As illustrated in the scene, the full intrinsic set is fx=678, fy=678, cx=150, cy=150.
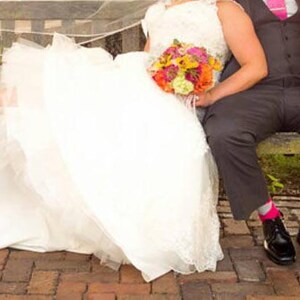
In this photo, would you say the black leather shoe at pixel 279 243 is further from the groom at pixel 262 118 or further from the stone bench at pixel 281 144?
the stone bench at pixel 281 144

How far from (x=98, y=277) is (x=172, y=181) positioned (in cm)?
60

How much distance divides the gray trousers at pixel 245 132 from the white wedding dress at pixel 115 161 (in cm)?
10

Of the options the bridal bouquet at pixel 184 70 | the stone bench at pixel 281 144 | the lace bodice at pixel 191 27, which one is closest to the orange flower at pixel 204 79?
the bridal bouquet at pixel 184 70

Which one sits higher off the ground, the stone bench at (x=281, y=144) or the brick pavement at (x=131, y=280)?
the stone bench at (x=281, y=144)

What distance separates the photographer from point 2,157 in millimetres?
3436

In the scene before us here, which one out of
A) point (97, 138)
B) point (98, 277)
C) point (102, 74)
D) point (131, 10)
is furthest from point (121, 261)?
point (131, 10)

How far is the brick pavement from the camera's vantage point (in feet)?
10.4

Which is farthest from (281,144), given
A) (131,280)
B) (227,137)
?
(131,280)

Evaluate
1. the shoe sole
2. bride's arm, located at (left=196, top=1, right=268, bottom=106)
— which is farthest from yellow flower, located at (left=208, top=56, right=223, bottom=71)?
the shoe sole

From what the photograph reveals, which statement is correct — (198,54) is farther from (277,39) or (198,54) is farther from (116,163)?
(116,163)

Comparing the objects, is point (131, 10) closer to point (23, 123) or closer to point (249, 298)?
point (23, 123)

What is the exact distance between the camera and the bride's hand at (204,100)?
344 cm

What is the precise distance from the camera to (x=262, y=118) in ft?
11.0

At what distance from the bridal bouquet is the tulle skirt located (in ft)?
0.25
